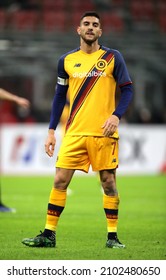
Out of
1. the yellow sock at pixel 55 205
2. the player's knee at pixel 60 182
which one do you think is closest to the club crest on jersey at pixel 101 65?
the player's knee at pixel 60 182

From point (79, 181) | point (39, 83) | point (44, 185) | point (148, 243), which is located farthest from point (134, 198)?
point (39, 83)

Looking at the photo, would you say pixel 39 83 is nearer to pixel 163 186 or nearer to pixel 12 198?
pixel 163 186

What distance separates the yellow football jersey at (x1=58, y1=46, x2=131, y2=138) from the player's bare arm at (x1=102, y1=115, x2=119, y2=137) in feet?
0.57

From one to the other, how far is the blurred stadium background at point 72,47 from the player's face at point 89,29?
1607cm

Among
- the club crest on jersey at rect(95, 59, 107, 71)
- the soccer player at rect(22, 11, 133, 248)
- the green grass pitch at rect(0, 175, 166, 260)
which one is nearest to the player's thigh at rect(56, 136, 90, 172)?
the soccer player at rect(22, 11, 133, 248)

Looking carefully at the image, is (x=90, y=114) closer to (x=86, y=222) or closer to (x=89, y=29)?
(x=89, y=29)

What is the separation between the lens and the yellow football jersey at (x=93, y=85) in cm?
893

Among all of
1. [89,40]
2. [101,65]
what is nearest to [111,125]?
[101,65]

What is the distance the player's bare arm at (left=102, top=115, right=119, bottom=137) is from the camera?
877 cm

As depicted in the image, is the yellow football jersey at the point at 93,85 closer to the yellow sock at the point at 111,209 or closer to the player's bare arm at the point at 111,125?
the player's bare arm at the point at 111,125

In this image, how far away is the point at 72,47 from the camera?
2861cm

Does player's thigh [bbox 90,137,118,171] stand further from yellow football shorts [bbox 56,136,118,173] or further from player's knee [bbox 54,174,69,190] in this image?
player's knee [bbox 54,174,69,190]

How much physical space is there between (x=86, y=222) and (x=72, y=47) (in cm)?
1709

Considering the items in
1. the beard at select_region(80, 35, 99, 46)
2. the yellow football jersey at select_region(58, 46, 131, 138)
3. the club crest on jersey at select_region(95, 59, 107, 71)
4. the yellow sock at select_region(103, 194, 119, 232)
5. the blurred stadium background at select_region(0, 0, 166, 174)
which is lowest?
the blurred stadium background at select_region(0, 0, 166, 174)
